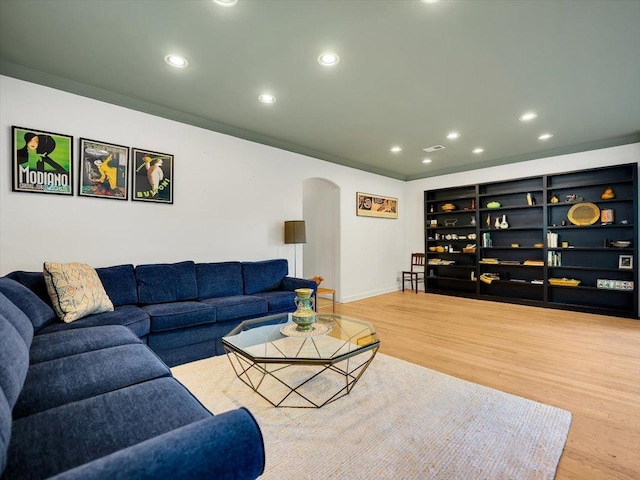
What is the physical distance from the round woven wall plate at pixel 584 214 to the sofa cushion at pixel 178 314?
18.4ft

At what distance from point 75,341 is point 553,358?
12.7 feet

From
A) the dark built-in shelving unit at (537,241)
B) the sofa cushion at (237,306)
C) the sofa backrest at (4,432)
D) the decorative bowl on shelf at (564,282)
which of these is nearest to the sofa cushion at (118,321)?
the sofa cushion at (237,306)

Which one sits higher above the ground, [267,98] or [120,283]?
[267,98]

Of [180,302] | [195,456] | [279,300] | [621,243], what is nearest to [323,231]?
[279,300]

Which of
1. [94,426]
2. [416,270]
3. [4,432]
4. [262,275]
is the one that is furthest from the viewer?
[416,270]

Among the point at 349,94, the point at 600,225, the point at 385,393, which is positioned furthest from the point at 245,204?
the point at 600,225

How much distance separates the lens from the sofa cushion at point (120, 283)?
2803mm

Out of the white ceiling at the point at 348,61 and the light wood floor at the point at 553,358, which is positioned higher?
Answer: the white ceiling at the point at 348,61

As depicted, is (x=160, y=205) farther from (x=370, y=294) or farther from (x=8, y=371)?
(x=370, y=294)

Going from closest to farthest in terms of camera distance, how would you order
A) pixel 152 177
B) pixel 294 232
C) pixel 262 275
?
pixel 152 177
pixel 262 275
pixel 294 232

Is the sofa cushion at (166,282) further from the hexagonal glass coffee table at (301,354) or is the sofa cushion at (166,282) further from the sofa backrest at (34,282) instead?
the hexagonal glass coffee table at (301,354)

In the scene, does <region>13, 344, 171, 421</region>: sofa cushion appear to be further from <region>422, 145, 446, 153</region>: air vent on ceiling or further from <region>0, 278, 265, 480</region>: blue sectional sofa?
<region>422, 145, 446, 153</region>: air vent on ceiling

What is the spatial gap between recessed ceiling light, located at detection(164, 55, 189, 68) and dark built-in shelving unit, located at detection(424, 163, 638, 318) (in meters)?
5.40

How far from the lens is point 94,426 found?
1.03 meters
